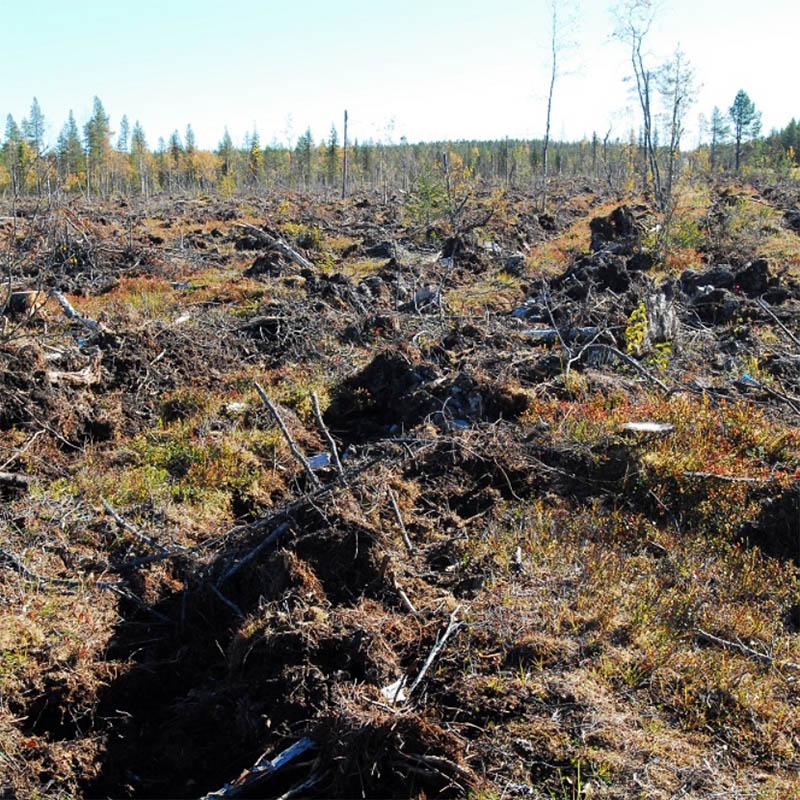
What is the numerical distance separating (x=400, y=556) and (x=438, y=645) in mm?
984

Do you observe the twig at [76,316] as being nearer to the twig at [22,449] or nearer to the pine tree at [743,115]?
the twig at [22,449]

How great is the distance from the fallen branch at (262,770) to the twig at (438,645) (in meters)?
0.56

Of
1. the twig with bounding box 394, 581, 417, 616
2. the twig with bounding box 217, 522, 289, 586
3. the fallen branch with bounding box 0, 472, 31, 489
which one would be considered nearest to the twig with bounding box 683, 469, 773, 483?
the twig with bounding box 394, 581, 417, 616

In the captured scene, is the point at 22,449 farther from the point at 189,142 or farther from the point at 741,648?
the point at 189,142

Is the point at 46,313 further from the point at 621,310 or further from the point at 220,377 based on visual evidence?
the point at 621,310

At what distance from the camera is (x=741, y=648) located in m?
3.76

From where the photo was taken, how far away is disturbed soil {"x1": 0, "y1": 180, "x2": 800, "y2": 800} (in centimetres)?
307

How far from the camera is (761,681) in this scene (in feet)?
11.5

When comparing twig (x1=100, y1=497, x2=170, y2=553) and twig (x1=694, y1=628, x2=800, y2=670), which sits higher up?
twig (x1=100, y1=497, x2=170, y2=553)

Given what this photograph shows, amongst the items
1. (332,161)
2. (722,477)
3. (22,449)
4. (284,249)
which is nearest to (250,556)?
(22,449)

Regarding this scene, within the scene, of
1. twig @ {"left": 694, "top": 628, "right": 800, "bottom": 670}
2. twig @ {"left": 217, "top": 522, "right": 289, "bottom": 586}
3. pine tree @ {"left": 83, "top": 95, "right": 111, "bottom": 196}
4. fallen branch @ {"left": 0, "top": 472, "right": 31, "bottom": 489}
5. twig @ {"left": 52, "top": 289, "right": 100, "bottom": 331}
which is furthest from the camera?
pine tree @ {"left": 83, "top": 95, "right": 111, "bottom": 196}

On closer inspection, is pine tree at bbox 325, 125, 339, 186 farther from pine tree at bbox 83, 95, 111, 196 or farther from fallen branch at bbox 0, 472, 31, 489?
fallen branch at bbox 0, 472, 31, 489

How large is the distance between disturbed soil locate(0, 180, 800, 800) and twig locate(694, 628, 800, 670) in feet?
0.07

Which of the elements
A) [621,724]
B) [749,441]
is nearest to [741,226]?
[749,441]
